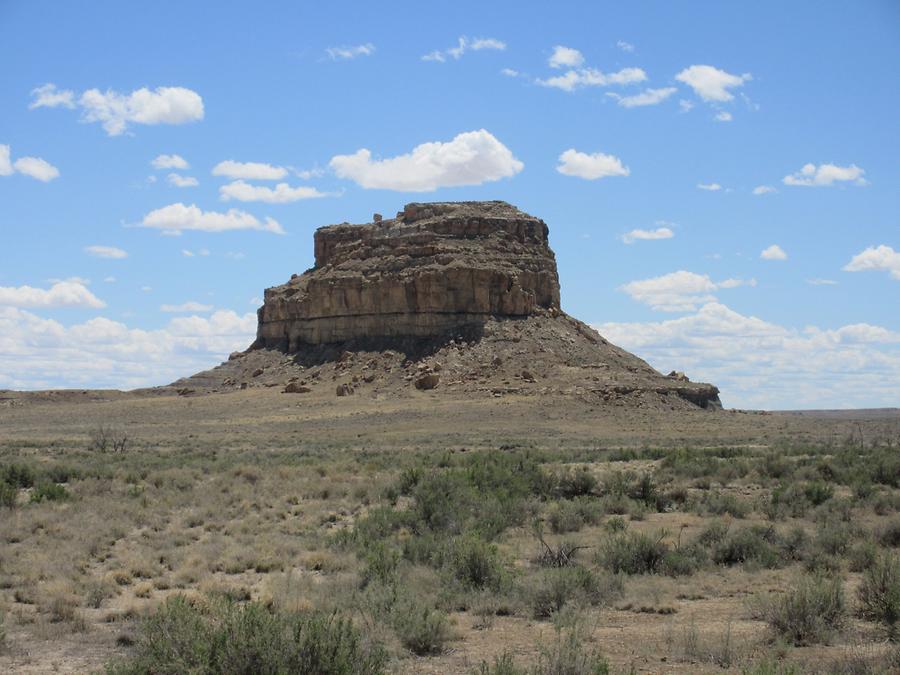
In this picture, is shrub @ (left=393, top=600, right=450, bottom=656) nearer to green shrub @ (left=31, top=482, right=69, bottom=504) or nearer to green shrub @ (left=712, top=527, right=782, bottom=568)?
green shrub @ (left=712, top=527, right=782, bottom=568)

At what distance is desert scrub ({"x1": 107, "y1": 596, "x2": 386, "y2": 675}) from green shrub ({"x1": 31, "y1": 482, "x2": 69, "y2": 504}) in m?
15.0

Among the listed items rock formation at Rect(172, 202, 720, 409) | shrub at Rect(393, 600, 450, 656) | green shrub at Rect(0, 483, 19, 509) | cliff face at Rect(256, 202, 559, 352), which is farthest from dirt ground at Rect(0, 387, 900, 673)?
cliff face at Rect(256, 202, 559, 352)

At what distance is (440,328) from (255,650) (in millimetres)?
72711

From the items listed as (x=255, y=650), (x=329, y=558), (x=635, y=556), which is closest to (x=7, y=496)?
(x=329, y=558)

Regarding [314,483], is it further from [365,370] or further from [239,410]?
[365,370]

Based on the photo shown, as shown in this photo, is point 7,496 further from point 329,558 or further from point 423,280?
point 423,280

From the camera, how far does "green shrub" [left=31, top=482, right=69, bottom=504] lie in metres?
23.2

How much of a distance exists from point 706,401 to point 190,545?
58.8 metres

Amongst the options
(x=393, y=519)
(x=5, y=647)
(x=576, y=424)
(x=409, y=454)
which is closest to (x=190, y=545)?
(x=393, y=519)

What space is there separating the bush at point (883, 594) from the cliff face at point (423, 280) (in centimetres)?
6842

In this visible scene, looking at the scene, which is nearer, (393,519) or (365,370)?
(393,519)

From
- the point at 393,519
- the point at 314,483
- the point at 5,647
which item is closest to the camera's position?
the point at 5,647

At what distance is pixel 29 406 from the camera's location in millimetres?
82688

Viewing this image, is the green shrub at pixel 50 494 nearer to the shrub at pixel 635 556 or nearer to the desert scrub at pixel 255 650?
the shrub at pixel 635 556
